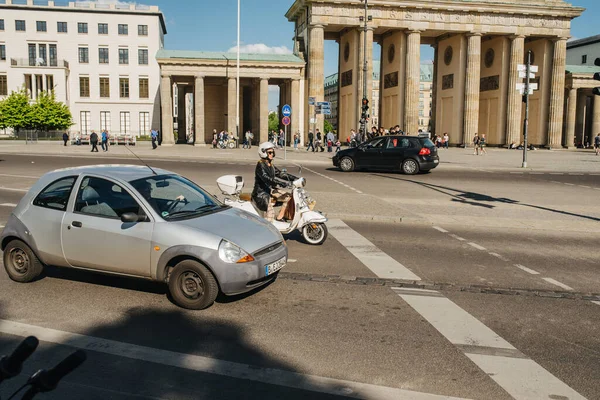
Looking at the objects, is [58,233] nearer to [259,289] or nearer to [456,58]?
[259,289]

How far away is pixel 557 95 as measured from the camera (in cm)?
5919

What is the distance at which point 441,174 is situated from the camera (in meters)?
25.4

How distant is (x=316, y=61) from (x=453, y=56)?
15745 mm

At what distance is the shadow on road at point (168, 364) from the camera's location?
4.08 m

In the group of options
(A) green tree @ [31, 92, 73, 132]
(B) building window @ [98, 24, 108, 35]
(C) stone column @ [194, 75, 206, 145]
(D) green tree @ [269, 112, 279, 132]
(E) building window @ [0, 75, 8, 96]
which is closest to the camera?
(C) stone column @ [194, 75, 206, 145]

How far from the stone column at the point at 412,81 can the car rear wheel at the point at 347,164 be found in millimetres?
32067

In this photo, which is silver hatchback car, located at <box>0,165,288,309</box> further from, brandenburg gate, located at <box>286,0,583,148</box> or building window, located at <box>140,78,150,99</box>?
building window, located at <box>140,78,150,99</box>

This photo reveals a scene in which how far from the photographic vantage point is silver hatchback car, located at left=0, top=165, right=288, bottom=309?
19.5 ft

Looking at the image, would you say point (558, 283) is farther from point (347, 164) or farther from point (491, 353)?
point (347, 164)

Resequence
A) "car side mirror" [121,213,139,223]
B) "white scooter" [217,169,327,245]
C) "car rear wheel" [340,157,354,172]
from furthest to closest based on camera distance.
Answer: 1. "car rear wheel" [340,157,354,172]
2. "white scooter" [217,169,327,245]
3. "car side mirror" [121,213,139,223]

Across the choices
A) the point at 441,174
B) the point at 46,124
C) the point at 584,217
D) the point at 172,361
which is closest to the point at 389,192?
the point at 584,217

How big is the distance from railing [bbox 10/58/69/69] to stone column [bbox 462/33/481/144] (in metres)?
51.1

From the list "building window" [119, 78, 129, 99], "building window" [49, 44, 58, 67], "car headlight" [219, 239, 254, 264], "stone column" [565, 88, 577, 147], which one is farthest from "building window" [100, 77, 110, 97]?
"car headlight" [219, 239, 254, 264]

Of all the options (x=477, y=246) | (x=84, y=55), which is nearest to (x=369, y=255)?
(x=477, y=246)
